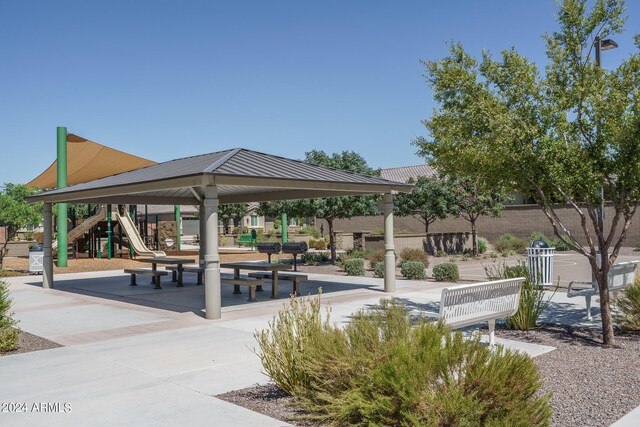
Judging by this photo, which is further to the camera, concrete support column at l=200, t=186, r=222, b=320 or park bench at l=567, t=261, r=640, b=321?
concrete support column at l=200, t=186, r=222, b=320

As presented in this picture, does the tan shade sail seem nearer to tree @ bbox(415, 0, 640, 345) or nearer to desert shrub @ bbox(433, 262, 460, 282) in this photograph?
desert shrub @ bbox(433, 262, 460, 282)

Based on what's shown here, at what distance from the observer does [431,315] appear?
10.4m

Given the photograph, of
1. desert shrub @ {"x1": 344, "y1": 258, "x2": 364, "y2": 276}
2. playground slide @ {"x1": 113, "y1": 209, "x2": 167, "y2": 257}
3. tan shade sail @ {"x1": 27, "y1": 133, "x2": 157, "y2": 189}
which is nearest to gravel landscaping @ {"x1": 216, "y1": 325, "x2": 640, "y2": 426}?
desert shrub @ {"x1": 344, "y1": 258, "x2": 364, "y2": 276}

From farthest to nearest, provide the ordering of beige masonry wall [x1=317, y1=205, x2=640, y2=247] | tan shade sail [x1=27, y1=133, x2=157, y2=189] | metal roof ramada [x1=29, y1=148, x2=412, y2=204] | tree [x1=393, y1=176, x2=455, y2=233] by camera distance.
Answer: beige masonry wall [x1=317, y1=205, x2=640, y2=247], tree [x1=393, y1=176, x2=455, y2=233], tan shade sail [x1=27, y1=133, x2=157, y2=189], metal roof ramada [x1=29, y1=148, x2=412, y2=204]

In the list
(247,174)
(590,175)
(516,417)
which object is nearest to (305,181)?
(247,174)

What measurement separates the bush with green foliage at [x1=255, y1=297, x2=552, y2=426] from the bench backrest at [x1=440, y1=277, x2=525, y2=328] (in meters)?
2.00

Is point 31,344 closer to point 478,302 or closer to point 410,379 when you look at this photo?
point 478,302

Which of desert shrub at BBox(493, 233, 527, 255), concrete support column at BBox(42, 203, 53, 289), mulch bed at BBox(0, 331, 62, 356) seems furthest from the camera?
desert shrub at BBox(493, 233, 527, 255)

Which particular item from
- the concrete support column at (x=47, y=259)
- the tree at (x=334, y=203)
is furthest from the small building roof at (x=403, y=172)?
the concrete support column at (x=47, y=259)

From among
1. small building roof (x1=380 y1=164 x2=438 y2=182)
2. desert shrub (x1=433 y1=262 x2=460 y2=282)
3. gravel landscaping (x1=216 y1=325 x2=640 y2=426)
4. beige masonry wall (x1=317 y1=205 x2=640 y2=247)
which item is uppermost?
small building roof (x1=380 y1=164 x2=438 y2=182)

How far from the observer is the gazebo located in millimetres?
11039

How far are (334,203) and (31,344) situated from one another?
15.6 metres

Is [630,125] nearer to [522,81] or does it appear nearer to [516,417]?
[522,81]

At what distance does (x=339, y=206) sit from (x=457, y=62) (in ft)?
47.9
